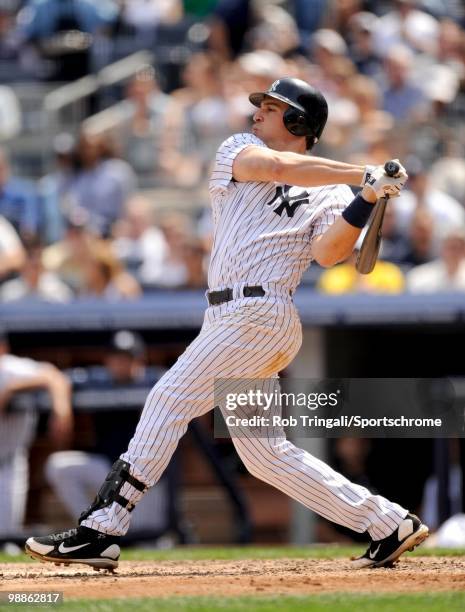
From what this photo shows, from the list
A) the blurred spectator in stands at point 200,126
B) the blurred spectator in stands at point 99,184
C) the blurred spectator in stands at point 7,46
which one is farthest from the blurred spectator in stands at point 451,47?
the blurred spectator in stands at point 7,46

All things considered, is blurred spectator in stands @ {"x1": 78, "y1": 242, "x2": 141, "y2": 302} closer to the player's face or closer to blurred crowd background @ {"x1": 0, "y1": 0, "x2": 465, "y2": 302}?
blurred crowd background @ {"x1": 0, "y1": 0, "x2": 465, "y2": 302}

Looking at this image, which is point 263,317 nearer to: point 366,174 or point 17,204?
point 366,174

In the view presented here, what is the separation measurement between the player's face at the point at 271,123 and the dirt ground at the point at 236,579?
1.66m

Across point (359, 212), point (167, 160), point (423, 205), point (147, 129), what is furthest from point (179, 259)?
point (359, 212)

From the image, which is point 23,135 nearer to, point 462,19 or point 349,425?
point 462,19

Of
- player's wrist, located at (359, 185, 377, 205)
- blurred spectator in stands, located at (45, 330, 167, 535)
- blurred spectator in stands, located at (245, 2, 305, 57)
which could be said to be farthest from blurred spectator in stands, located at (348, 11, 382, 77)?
player's wrist, located at (359, 185, 377, 205)

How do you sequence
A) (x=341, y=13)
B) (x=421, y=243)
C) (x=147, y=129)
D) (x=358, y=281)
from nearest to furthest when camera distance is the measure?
(x=358, y=281) < (x=421, y=243) < (x=147, y=129) < (x=341, y=13)

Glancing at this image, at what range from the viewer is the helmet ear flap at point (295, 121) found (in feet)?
18.2

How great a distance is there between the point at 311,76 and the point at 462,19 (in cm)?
253

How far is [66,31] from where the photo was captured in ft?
45.8

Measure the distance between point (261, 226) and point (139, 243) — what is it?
581 cm

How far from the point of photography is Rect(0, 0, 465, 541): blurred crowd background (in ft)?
31.7

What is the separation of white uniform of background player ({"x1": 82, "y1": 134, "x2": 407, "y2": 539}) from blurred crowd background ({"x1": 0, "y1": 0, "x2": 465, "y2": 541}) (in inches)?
158

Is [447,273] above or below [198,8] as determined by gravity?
below
